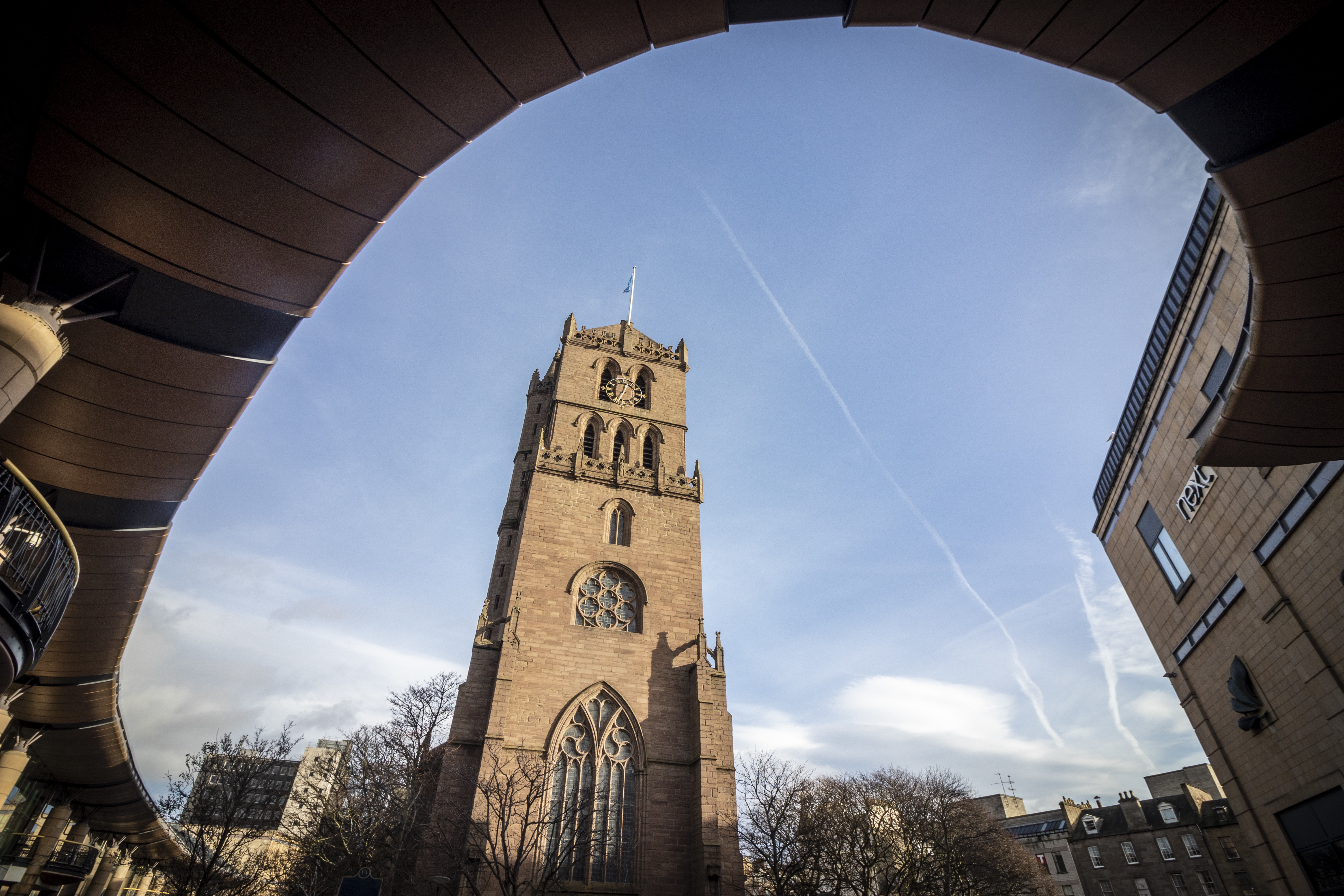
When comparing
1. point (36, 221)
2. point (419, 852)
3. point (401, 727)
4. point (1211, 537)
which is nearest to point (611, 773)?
point (419, 852)

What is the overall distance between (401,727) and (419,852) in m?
6.47

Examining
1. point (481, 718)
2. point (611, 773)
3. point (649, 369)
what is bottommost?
point (611, 773)

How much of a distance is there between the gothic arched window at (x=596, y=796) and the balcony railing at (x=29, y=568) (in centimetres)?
1428

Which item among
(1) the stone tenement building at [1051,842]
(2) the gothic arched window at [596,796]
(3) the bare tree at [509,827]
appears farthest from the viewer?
(1) the stone tenement building at [1051,842]

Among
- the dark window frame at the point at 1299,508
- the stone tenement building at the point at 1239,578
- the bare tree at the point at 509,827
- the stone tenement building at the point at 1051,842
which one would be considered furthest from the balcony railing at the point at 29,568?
the stone tenement building at the point at 1051,842

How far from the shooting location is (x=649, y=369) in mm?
37188

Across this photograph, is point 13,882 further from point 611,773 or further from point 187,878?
point 611,773

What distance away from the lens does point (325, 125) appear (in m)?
5.64

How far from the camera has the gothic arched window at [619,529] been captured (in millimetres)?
28734

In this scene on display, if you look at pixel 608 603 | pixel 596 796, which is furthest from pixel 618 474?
pixel 596 796

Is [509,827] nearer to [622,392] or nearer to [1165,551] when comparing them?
[622,392]

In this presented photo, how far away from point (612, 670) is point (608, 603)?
2.88 m

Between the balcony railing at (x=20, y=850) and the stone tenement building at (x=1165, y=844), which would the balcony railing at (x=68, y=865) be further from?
the stone tenement building at (x=1165, y=844)

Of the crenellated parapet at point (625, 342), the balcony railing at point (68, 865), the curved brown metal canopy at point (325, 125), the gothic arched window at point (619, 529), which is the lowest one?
the balcony railing at point (68, 865)
